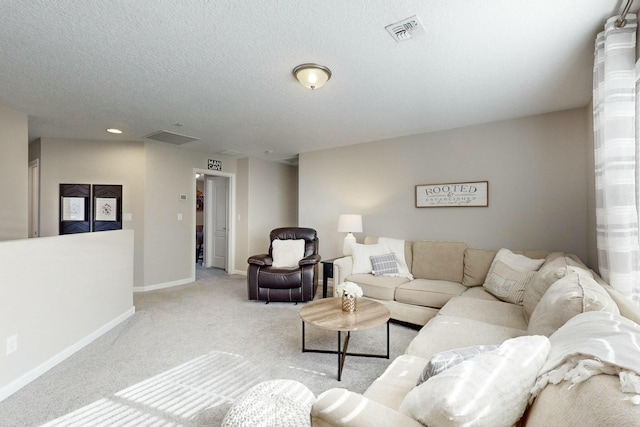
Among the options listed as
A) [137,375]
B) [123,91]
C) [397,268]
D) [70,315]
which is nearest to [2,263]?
[70,315]

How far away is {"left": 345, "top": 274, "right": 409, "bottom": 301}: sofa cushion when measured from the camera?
328cm

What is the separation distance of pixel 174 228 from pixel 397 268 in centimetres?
388

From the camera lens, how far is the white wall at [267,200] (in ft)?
19.6

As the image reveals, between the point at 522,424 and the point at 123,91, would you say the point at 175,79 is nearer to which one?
the point at 123,91

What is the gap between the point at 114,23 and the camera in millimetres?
1807

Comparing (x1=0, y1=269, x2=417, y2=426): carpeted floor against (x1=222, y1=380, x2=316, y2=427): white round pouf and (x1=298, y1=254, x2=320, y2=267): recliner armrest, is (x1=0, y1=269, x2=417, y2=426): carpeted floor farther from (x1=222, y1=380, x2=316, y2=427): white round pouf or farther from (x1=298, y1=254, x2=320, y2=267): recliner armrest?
(x1=222, y1=380, x2=316, y2=427): white round pouf

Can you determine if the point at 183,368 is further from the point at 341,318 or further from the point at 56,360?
the point at 341,318

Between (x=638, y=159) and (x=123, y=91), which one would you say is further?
(x=123, y=91)

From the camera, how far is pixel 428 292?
10.0 feet

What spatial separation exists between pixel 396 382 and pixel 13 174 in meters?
4.46

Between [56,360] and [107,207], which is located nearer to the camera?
[56,360]

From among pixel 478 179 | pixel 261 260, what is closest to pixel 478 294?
pixel 478 179

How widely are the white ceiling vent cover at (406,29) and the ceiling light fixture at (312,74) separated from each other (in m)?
0.62

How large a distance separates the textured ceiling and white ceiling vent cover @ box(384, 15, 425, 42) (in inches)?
1.6
